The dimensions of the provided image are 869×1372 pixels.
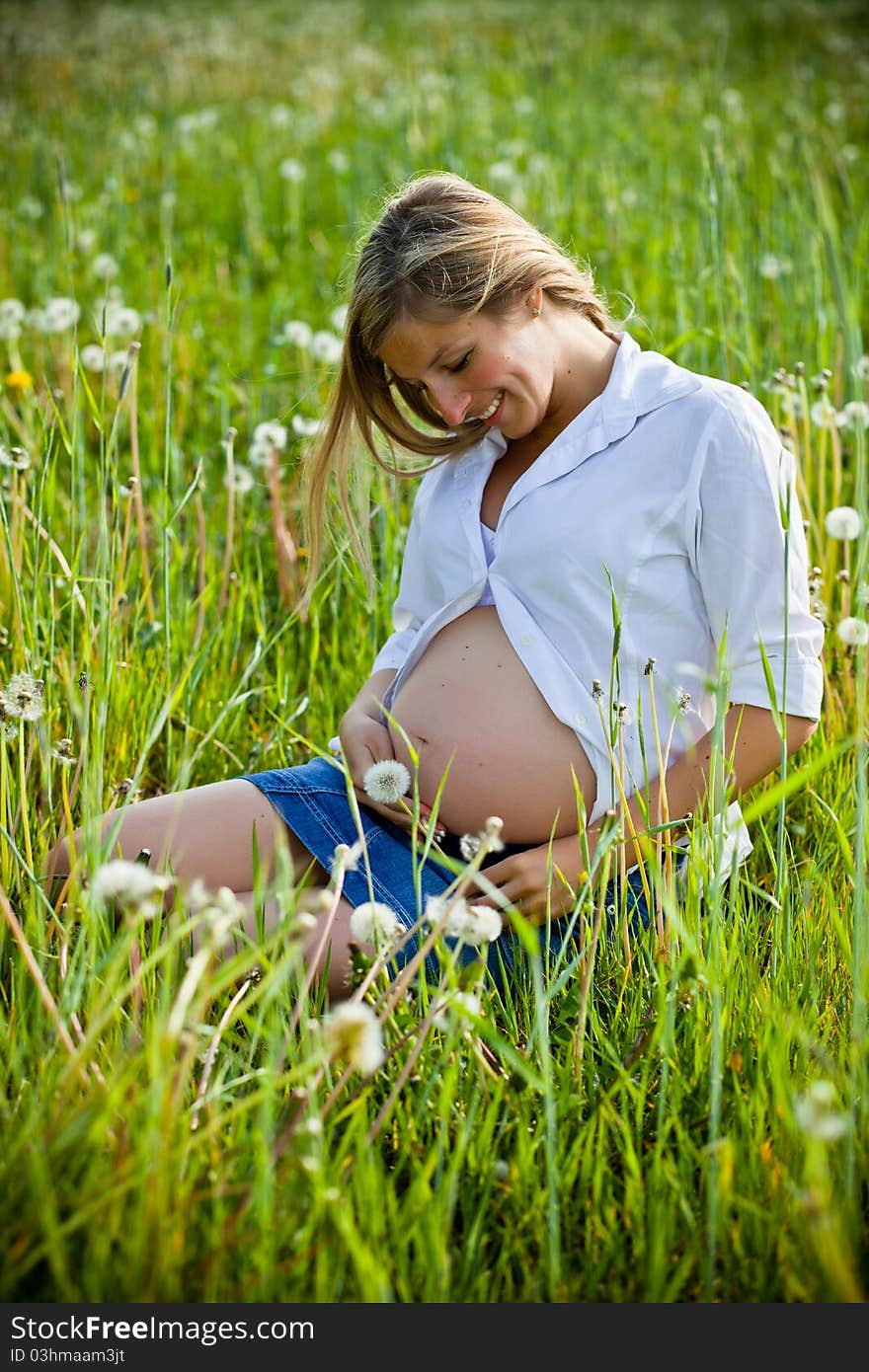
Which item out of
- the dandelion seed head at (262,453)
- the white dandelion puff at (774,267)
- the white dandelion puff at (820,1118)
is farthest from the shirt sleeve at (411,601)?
the white dandelion puff at (774,267)

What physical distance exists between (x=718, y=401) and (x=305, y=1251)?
1.20m

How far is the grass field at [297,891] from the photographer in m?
1.05

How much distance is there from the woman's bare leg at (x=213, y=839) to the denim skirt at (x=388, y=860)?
0.09 feet

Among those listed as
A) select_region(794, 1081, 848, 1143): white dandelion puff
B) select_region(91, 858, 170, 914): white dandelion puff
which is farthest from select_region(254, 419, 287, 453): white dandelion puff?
select_region(794, 1081, 848, 1143): white dandelion puff

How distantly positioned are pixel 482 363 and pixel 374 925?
35.1 inches

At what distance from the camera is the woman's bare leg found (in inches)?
Answer: 69.7

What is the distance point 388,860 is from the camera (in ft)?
5.86

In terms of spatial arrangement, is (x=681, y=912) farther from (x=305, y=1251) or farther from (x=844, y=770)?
(x=305, y=1251)

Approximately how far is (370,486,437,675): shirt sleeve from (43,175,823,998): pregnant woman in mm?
136

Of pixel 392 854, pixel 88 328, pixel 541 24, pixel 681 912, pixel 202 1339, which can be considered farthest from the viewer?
pixel 541 24

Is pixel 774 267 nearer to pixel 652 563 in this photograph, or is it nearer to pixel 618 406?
pixel 618 406

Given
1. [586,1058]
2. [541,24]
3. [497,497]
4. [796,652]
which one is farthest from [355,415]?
[541,24]

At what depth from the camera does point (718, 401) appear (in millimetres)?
1666

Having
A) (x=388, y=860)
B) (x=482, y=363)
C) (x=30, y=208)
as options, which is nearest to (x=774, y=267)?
(x=482, y=363)
